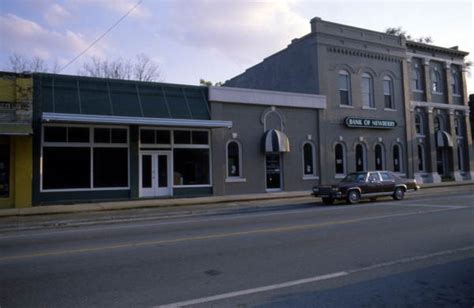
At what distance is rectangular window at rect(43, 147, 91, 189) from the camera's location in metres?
18.5

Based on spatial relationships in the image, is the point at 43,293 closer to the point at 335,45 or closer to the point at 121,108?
the point at 121,108

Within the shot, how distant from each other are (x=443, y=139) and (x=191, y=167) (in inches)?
839

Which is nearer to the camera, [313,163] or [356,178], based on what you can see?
[356,178]

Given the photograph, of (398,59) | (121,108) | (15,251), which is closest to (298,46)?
(398,59)

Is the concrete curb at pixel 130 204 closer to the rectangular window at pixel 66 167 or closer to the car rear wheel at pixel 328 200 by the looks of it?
the rectangular window at pixel 66 167

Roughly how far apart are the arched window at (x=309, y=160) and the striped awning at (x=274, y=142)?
2451mm

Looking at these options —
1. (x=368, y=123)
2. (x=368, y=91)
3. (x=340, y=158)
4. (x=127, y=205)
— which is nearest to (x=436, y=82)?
(x=368, y=91)

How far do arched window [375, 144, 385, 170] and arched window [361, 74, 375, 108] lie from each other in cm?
298

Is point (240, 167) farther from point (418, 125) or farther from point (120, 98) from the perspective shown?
point (418, 125)

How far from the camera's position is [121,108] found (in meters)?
19.8

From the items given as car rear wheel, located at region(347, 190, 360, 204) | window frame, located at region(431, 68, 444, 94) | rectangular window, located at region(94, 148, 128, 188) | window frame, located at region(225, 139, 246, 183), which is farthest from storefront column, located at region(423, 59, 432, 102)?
rectangular window, located at region(94, 148, 128, 188)

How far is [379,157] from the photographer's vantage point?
28.8 meters

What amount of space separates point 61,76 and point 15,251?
1258cm

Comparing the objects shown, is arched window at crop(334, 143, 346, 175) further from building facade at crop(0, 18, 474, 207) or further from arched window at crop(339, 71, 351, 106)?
arched window at crop(339, 71, 351, 106)
